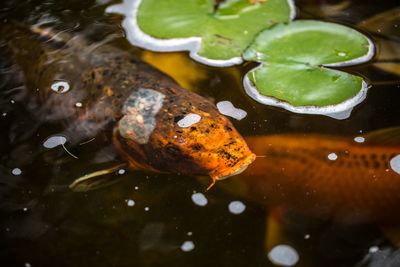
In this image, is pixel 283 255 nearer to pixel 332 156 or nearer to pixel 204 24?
pixel 332 156

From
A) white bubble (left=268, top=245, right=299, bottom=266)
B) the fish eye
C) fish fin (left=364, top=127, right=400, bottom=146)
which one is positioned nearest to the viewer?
white bubble (left=268, top=245, right=299, bottom=266)

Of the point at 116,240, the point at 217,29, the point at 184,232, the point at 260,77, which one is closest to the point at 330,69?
the point at 260,77

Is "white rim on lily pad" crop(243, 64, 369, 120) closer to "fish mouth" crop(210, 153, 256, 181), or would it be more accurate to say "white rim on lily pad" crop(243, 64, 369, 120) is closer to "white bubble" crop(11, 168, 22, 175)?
"fish mouth" crop(210, 153, 256, 181)

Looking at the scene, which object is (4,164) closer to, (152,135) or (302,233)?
(152,135)

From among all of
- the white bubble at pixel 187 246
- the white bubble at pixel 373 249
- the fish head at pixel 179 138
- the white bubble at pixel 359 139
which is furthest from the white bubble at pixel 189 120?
the white bubble at pixel 373 249

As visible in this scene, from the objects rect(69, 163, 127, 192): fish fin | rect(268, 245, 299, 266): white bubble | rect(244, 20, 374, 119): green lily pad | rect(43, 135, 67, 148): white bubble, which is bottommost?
rect(268, 245, 299, 266): white bubble

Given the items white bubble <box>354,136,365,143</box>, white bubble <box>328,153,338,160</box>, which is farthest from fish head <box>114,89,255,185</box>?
white bubble <box>354,136,365,143</box>

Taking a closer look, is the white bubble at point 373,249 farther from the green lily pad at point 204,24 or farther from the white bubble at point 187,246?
the green lily pad at point 204,24

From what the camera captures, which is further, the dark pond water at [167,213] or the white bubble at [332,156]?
the white bubble at [332,156]
